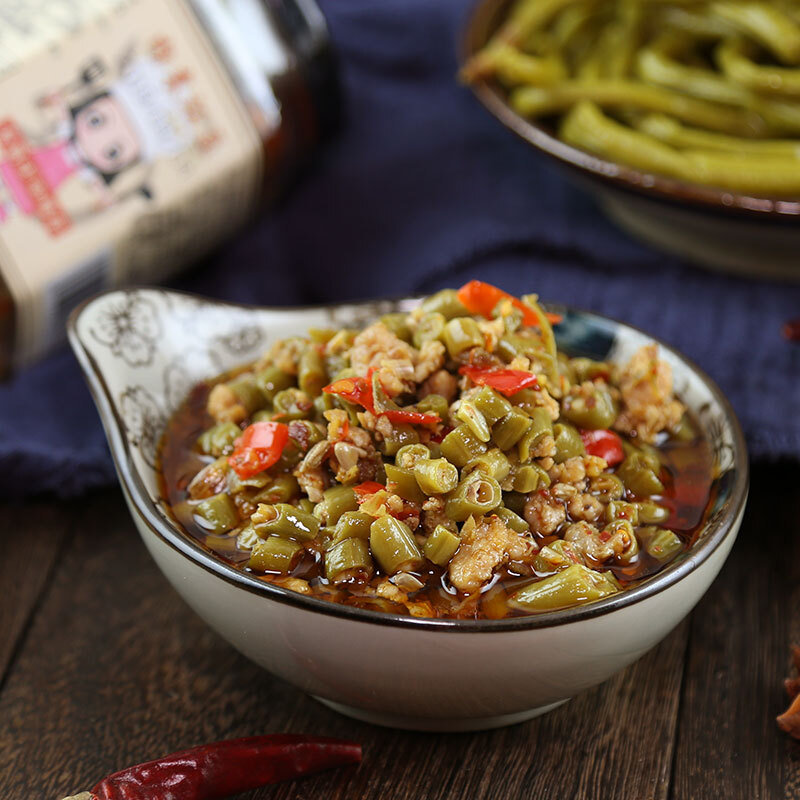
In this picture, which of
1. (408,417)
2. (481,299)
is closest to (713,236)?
(481,299)

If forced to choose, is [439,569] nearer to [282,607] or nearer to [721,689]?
[282,607]

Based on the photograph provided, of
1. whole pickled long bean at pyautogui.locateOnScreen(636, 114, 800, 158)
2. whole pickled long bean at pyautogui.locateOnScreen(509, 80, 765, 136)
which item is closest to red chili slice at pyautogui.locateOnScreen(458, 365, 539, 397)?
whole pickled long bean at pyautogui.locateOnScreen(636, 114, 800, 158)

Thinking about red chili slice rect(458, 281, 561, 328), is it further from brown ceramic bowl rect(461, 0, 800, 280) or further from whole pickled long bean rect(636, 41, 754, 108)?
whole pickled long bean rect(636, 41, 754, 108)

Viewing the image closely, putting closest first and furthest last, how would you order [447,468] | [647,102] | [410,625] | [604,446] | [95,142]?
[410,625] < [447,468] < [604,446] < [95,142] < [647,102]

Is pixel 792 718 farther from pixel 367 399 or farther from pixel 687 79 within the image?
pixel 687 79

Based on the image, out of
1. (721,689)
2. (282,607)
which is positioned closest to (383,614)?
(282,607)
